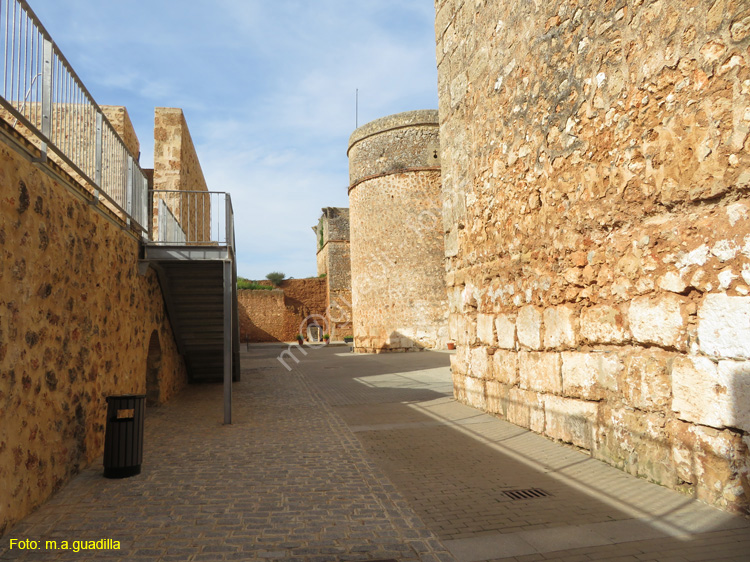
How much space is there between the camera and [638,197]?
15.5 ft

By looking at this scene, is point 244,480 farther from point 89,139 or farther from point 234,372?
point 234,372

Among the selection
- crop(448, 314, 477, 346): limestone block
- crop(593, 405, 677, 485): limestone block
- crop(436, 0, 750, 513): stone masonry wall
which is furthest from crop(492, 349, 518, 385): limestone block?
crop(593, 405, 677, 485): limestone block

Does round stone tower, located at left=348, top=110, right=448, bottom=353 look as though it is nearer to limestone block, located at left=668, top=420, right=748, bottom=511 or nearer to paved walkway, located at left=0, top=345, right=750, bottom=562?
paved walkway, located at left=0, top=345, right=750, bottom=562

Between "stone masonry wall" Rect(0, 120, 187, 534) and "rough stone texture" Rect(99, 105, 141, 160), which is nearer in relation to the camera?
"stone masonry wall" Rect(0, 120, 187, 534)

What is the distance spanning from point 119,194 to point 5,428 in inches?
150

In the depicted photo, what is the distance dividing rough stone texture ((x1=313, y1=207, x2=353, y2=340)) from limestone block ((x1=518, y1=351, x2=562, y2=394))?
995 inches

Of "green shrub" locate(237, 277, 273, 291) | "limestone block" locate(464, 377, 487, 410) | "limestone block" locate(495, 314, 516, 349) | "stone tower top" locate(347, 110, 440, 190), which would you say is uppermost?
"stone tower top" locate(347, 110, 440, 190)

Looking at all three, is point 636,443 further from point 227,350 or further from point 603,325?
point 227,350

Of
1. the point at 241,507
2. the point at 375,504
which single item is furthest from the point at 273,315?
the point at 375,504

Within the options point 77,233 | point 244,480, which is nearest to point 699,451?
point 244,480

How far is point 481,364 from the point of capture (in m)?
7.79

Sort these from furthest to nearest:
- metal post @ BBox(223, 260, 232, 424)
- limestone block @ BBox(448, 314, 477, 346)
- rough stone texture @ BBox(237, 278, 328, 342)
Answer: rough stone texture @ BBox(237, 278, 328, 342) → limestone block @ BBox(448, 314, 477, 346) → metal post @ BBox(223, 260, 232, 424)

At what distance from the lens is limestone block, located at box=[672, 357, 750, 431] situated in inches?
142

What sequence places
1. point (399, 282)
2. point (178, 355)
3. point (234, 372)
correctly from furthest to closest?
point (399, 282) < point (234, 372) < point (178, 355)
